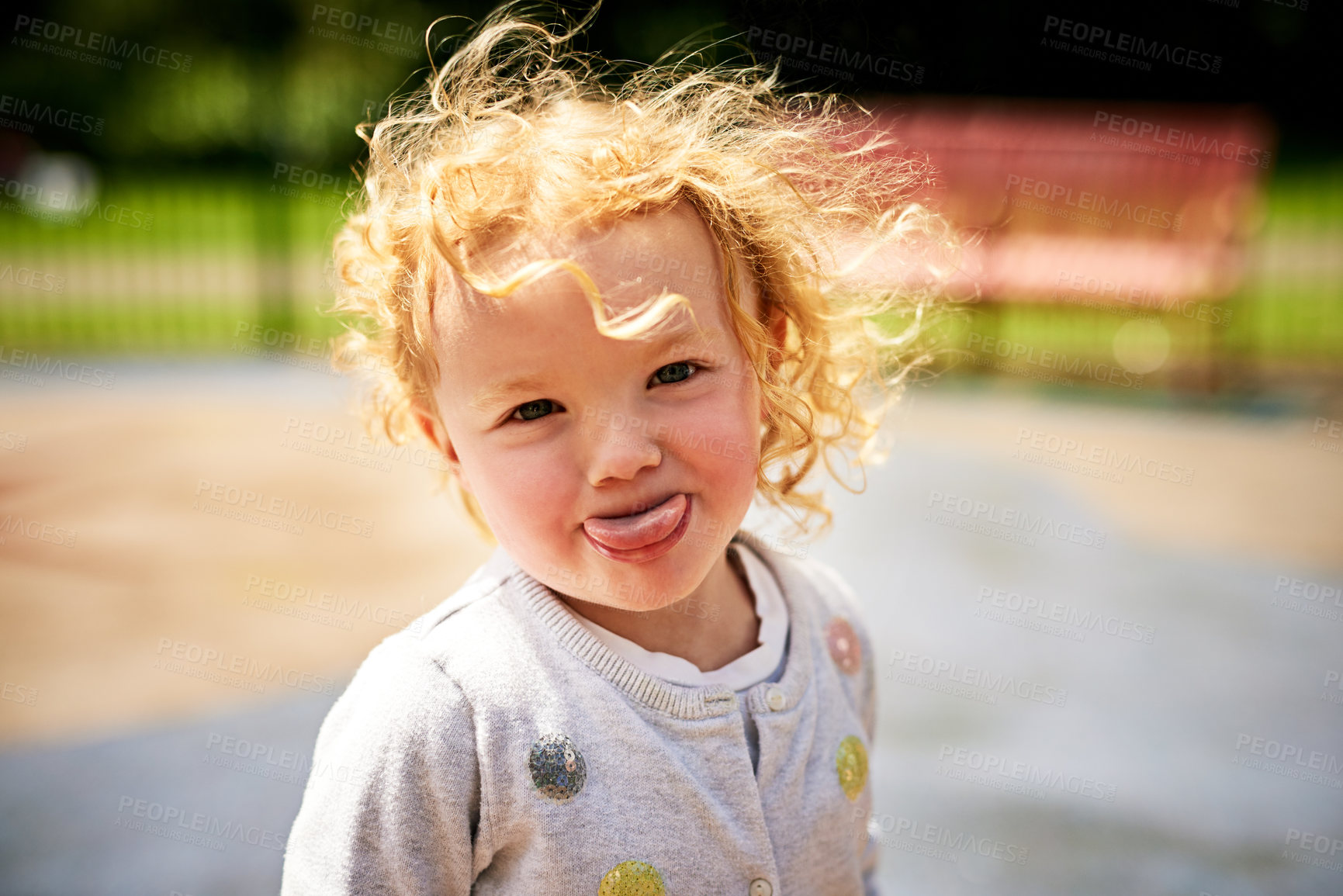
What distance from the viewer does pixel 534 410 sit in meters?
1.23

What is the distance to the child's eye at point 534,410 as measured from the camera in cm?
122

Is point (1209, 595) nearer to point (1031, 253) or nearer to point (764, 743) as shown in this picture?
point (764, 743)

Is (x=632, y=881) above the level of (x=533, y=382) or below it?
below

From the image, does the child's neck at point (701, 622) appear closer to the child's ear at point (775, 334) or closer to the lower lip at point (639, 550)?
the lower lip at point (639, 550)

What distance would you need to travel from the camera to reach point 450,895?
1187 mm

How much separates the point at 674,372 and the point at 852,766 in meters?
0.62

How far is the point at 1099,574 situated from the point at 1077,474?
123 cm

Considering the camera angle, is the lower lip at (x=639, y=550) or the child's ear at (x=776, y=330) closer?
the lower lip at (x=639, y=550)

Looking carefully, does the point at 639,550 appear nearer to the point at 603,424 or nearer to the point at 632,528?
the point at 632,528

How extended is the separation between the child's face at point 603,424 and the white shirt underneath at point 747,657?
0.30 feet

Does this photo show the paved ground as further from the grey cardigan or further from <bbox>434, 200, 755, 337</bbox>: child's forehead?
<bbox>434, 200, 755, 337</bbox>: child's forehead

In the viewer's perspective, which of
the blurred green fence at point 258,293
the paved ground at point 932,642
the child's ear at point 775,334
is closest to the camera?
the child's ear at point 775,334

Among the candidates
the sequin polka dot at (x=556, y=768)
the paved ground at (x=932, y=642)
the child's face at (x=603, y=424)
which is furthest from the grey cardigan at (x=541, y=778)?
the paved ground at (x=932, y=642)

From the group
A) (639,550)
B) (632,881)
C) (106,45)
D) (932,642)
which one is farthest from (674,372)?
(106,45)
